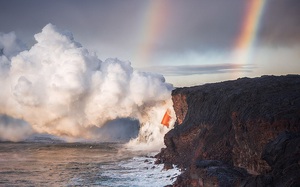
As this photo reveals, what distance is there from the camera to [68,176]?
156ft

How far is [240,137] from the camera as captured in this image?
38.3 meters

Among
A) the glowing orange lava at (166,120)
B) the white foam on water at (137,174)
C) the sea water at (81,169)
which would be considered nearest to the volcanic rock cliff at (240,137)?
the white foam on water at (137,174)

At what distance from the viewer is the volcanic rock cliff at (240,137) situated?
26536 mm

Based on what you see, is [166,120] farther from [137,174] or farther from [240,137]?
[240,137]

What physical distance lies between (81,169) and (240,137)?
887 inches

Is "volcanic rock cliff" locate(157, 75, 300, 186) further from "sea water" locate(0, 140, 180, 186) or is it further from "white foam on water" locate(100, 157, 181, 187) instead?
"sea water" locate(0, 140, 180, 186)

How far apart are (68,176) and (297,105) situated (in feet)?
84.5

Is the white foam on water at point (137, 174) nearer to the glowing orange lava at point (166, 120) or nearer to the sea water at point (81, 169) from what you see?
the sea water at point (81, 169)

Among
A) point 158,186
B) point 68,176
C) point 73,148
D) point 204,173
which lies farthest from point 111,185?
point 73,148

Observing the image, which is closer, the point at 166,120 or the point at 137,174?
the point at 137,174

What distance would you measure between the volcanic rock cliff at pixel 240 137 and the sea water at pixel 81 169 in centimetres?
449

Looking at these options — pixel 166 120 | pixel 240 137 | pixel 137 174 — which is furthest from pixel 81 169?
pixel 166 120

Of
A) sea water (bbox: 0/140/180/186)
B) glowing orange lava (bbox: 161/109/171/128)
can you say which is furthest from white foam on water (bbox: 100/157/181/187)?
glowing orange lava (bbox: 161/109/171/128)

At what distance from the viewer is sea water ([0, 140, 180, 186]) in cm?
4397
